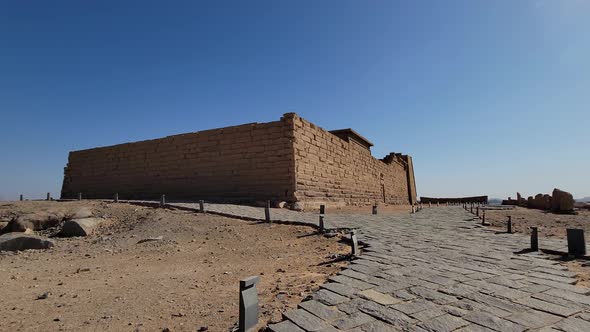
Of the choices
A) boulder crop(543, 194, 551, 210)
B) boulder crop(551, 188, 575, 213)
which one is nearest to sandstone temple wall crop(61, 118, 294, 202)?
boulder crop(551, 188, 575, 213)

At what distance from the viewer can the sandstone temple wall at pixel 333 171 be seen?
50.8 ft

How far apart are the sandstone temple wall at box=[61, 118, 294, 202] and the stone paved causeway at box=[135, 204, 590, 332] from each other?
9.79 meters

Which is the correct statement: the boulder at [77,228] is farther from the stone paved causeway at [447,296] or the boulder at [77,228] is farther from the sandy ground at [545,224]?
the sandy ground at [545,224]

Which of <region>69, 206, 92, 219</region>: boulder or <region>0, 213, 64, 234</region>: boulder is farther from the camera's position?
<region>69, 206, 92, 219</region>: boulder

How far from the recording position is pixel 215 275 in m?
5.47

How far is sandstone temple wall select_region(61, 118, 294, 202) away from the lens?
49.6 feet

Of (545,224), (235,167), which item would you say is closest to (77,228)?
(235,167)

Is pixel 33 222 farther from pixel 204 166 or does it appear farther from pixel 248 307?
pixel 248 307

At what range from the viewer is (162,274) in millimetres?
5676

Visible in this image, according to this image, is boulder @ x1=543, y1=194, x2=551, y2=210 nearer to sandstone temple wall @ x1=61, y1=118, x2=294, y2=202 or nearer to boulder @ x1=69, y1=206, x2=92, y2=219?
sandstone temple wall @ x1=61, y1=118, x2=294, y2=202

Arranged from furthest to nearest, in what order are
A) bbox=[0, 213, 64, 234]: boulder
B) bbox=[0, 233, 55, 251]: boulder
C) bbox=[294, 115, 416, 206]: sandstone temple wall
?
bbox=[294, 115, 416, 206]: sandstone temple wall, bbox=[0, 213, 64, 234]: boulder, bbox=[0, 233, 55, 251]: boulder

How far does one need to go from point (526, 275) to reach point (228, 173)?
1335cm

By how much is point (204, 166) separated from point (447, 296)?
14.7m

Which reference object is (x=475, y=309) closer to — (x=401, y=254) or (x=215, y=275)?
(x=401, y=254)
